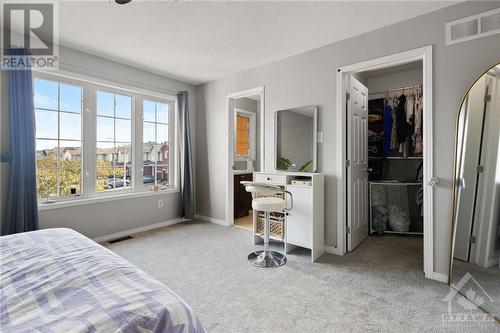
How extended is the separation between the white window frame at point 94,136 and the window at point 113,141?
0.19 ft

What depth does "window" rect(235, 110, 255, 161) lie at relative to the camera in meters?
5.23

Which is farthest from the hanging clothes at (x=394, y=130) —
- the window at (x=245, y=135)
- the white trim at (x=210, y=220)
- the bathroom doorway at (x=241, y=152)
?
the white trim at (x=210, y=220)

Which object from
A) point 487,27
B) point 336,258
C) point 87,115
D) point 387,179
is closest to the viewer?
point 487,27

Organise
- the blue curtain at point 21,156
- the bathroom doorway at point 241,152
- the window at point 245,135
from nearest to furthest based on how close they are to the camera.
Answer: the blue curtain at point 21,156 → the bathroom doorway at point 241,152 → the window at point 245,135

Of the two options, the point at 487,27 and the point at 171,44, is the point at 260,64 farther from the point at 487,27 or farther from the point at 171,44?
the point at 487,27

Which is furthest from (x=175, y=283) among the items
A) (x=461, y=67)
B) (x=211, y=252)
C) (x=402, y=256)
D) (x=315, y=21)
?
(x=461, y=67)

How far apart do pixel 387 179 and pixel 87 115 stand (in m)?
4.61

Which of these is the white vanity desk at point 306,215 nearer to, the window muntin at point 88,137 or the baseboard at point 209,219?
the baseboard at point 209,219

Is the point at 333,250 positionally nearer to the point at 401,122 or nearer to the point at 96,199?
the point at 401,122

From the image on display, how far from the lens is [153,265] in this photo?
259 centimetres

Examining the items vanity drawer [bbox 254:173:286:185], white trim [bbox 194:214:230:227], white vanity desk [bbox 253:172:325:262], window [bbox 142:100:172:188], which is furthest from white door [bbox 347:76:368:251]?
window [bbox 142:100:172:188]

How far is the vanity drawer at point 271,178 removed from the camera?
9.84ft
